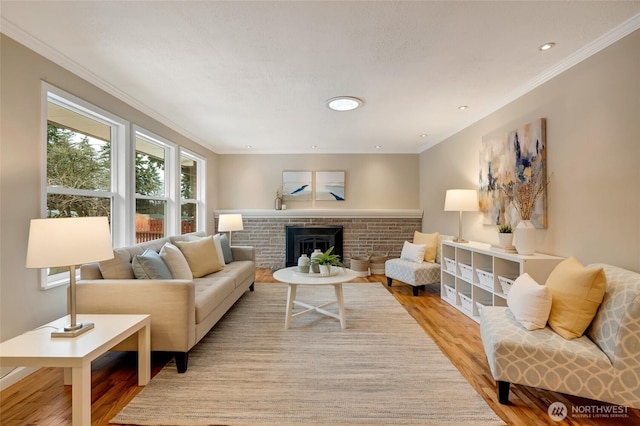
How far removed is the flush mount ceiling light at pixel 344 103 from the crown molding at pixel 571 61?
154 cm

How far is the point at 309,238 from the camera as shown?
5.65 meters

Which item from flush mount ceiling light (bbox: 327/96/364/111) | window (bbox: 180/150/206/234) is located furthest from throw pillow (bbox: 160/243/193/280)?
flush mount ceiling light (bbox: 327/96/364/111)

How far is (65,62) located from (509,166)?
4167 millimetres

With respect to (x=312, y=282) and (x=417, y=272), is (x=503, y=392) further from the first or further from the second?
(x=417, y=272)

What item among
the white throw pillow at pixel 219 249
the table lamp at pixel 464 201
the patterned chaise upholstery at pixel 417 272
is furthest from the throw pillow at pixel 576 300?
the white throw pillow at pixel 219 249

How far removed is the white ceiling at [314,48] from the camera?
171 centimetres

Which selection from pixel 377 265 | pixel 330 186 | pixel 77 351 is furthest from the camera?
pixel 330 186

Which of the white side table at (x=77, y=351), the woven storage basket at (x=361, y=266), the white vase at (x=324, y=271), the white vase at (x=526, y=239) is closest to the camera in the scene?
the white side table at (x=77, y=351)

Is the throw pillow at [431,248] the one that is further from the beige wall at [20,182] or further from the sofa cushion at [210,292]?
the beige wall at [20,182]

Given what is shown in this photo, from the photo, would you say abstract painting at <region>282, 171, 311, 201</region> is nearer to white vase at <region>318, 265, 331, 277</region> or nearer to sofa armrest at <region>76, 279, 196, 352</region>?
white vase at <region>318, 265, 331, 277</region>

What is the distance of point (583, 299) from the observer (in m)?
1.68

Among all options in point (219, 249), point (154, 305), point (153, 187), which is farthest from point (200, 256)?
point (153, 187)

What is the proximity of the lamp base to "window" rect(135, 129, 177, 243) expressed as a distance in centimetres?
180

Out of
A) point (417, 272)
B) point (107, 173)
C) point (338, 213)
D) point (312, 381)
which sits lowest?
point (312, 381)
